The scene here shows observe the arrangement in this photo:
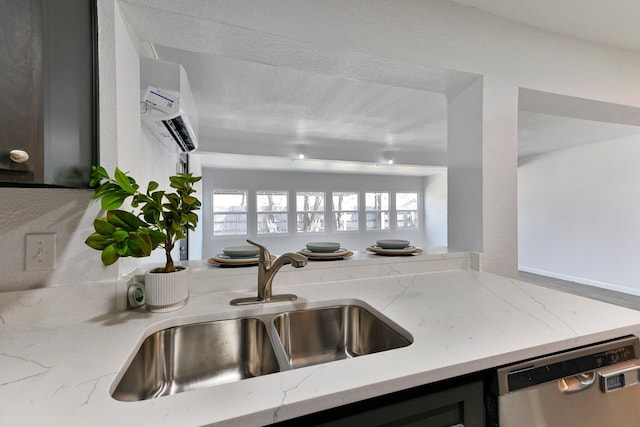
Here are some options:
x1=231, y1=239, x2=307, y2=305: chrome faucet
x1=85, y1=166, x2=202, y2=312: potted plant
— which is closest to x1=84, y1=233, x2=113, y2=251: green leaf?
x1=85, y1=166, x2=202, y2=312: potted plant

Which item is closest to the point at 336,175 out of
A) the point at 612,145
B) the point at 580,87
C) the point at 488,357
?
the point at 612,145

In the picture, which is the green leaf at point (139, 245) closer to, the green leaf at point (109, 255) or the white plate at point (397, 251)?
the green leaf at point (109, 255)

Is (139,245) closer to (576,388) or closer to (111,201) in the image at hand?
(111,201)

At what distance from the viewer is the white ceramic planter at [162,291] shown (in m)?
0.94

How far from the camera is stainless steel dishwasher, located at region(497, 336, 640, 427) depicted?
71 centimetres

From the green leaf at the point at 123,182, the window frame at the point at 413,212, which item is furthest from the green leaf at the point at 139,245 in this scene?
the window frame at the point at 413,212

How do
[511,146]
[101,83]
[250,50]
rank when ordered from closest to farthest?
[101,83] < [250,50] < [511,146]

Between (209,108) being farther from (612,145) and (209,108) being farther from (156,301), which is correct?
(612,145)

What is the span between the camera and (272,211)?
6.45 metres

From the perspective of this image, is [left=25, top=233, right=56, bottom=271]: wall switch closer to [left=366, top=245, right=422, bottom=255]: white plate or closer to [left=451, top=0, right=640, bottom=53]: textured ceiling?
[left=366, top=245, right=422, bottom=255]: white plate

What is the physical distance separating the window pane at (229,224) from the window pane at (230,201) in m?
0.14

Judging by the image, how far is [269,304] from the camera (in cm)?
104

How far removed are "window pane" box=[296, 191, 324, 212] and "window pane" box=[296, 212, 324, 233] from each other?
4.8 inches

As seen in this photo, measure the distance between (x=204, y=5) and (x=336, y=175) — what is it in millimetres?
5861
